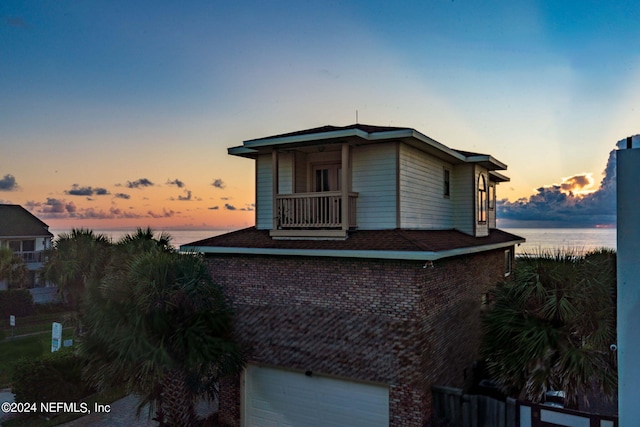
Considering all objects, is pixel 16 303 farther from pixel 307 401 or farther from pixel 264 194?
pixel 307 401

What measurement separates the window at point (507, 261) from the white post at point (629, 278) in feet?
38.3

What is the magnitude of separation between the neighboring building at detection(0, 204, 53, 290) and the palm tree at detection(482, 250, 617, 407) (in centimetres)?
3653

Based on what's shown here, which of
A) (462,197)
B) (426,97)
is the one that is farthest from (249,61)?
(462,197)

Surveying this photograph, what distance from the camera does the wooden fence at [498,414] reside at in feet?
24.6

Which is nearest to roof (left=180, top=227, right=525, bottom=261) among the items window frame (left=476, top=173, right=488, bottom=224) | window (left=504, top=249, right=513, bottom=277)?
window frame (left=476, top=173, right=488, bottom=224)

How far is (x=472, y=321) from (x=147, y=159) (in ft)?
49.4

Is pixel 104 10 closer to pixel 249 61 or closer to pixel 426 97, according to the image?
pixel 249 61

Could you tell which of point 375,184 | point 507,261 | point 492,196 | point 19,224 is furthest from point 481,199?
point 19,224

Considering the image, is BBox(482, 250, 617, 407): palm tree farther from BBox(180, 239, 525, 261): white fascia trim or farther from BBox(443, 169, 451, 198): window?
BBox(443, 169, 451, 198): window

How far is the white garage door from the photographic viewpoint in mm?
9016

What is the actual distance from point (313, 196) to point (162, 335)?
5138 millimetres

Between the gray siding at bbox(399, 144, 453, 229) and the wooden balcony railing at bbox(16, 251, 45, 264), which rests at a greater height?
the gray siding at bbox(399, 144, 453, 229)

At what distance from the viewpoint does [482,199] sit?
597 inches

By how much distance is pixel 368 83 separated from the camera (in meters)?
15.1
